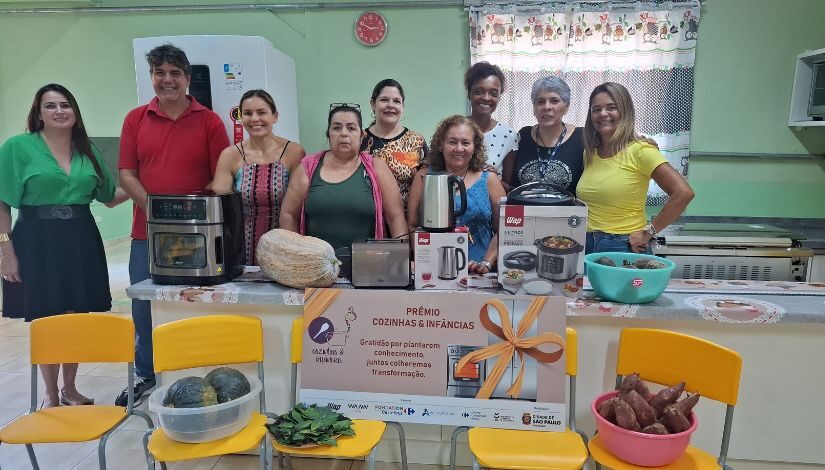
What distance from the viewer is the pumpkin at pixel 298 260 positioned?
65.0 inches

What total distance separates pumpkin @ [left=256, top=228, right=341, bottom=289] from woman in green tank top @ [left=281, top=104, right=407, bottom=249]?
0.23 meters

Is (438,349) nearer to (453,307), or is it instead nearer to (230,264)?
(453,307)

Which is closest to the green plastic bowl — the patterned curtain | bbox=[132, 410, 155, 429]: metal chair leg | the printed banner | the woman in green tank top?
the printed banner

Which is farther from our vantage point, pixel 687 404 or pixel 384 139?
pixel 384 139

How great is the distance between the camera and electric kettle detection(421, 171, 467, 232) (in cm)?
162

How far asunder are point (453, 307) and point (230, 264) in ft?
2.59

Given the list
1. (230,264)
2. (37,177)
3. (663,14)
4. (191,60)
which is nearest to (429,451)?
(230,264)

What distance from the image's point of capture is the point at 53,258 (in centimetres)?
220

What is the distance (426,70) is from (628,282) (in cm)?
230

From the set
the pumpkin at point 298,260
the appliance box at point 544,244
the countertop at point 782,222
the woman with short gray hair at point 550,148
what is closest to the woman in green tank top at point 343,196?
the pumpkin at point 298,260

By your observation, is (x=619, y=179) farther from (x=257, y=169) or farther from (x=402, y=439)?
(x=257, y=169)

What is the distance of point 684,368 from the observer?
4.92 ft

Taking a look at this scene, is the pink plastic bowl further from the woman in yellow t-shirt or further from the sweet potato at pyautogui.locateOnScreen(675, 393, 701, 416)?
the woman in yellow t-shirt

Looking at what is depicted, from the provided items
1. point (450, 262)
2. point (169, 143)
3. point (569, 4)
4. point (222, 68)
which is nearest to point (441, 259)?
point (450, 262)
